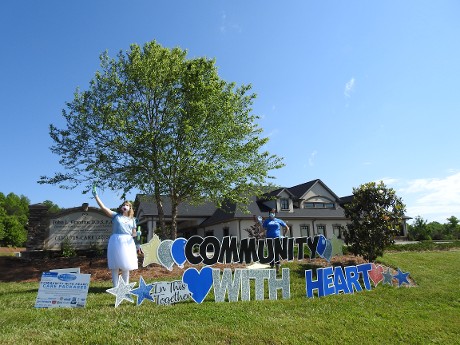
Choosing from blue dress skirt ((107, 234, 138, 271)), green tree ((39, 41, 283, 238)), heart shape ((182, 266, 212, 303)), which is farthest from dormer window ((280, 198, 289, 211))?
blue dress skirt ((107, 234, 138, 271))

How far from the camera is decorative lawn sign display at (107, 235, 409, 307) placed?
8125 millimetres

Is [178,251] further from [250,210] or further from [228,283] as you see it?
[250,210]

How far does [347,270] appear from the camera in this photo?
411 inches

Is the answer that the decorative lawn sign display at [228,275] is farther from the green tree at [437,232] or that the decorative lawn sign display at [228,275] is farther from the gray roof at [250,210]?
the green tree at [437,232]

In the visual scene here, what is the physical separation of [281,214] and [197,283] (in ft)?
79.5

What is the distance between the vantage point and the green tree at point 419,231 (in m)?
44.2

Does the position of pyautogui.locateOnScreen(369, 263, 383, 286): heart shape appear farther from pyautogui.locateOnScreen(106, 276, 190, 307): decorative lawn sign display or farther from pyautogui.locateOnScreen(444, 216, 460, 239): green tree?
pyautogui.locateOnScreen(444, 216, 460, 239): green tree

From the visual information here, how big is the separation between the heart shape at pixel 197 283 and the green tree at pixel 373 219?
29.1ft

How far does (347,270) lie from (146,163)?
32.3 feet

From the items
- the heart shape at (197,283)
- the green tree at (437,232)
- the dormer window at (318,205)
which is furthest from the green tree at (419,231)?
the heart shape at (197,283)

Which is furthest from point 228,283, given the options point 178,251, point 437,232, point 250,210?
point 437,232

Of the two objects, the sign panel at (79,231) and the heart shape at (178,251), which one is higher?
the sign panel at (79,231)

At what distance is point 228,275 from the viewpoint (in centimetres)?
855

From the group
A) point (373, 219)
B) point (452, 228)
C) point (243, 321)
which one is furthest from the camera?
point (452, 228)
